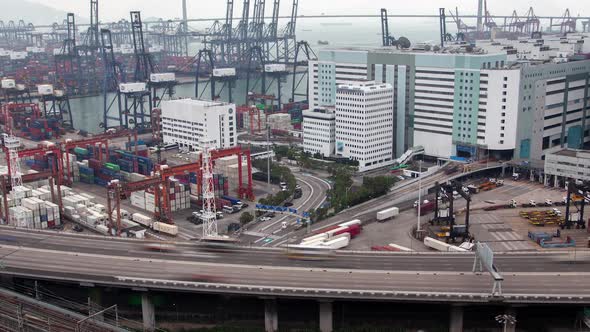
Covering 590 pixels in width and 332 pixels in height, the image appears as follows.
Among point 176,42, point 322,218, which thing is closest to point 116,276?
point 322,218

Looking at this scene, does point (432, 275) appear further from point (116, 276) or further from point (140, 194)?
point (140, 194)

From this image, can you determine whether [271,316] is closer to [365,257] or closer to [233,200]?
[365,257]

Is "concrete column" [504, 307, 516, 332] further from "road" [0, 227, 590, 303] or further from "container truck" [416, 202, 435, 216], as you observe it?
"container truck" [416, 202, 435, 216]

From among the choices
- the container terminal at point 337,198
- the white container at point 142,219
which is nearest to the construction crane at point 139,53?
the container terminal at point 337,198

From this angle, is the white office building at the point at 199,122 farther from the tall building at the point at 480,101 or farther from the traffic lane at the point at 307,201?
the tall building at the point at 480,101

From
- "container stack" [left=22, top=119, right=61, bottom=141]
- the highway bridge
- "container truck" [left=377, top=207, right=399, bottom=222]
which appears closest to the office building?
"container truck" [left=377, top=207, right=399, bottom=222]

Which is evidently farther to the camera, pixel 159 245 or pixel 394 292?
pixel 159 245
